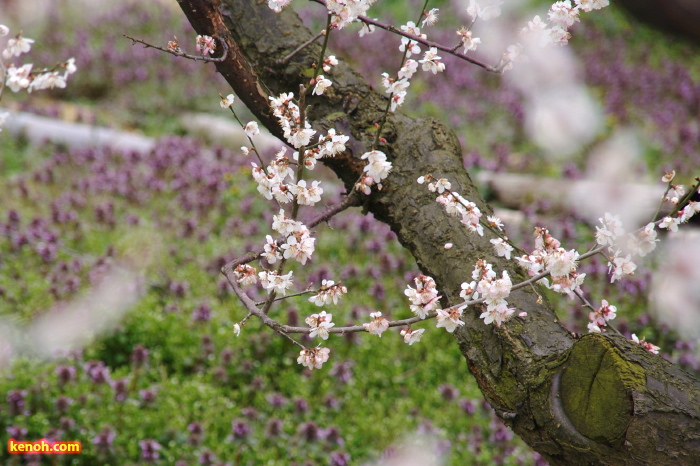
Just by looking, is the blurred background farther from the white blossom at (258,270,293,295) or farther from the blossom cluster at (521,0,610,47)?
the white blossom at (258,270,293,295)

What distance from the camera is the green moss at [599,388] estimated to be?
5.44 feet

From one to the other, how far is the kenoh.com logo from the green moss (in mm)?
2736

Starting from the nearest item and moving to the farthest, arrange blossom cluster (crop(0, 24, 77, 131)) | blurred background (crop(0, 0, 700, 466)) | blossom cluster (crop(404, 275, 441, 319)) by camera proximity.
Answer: blossom cluster (crop(404, 275, 441, 319))
blossom cluster (crop(0, 24, 77, 131))
blurred background (crop(0, 0, 700, 466))

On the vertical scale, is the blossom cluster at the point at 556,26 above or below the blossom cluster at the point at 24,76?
above

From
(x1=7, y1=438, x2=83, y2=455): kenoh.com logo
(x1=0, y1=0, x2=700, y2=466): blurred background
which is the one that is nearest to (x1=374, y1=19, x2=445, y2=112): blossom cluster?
(x1=0, y1=0, x2=700, y2=466): blurred background

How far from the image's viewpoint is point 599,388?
1710mm

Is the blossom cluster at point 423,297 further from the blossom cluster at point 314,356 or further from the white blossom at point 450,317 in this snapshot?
the blossom cluster at point 314,356

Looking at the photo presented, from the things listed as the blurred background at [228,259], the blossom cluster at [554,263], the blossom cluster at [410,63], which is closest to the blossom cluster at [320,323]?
the blossom cluster at [554,263]

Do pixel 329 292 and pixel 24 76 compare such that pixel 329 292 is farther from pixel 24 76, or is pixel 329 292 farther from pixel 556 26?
pixel 24 76

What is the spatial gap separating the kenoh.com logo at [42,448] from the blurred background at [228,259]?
1.6 inches

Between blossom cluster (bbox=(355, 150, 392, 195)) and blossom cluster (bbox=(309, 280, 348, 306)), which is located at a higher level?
blossom cluster (bbox=(355, 150, 392, 195))

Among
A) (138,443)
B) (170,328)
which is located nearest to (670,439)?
(138,443)

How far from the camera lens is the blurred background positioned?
3.67 meters

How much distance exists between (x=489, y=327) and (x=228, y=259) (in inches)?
133
